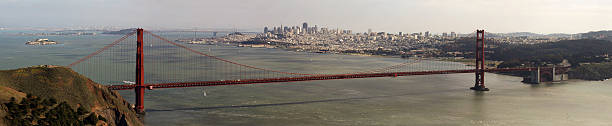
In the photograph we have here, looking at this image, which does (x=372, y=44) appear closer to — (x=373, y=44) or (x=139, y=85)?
(x=373, y=44)

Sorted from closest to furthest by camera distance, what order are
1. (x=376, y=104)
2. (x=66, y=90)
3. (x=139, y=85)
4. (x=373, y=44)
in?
(x=66, y=90), (x=139, y=85), (x=376, y=104), (x=373, y=44)

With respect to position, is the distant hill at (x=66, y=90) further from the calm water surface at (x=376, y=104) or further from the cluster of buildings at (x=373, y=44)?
the cluster of buildings at (x=373, y=44)

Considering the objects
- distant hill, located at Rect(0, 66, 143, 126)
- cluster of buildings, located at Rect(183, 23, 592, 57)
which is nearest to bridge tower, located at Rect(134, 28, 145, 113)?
distant hill, located at Rect(0, 66, 143, 126)

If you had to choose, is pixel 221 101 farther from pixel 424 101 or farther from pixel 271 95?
pixel 424 101

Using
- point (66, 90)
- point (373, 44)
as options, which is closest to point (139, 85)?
point (66, 90)

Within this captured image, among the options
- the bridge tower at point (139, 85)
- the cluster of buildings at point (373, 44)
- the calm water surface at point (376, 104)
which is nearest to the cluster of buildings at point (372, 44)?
the cluster of buildings at point (373, 44)

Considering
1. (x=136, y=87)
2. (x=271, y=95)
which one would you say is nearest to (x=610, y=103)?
(x=271, y=95)

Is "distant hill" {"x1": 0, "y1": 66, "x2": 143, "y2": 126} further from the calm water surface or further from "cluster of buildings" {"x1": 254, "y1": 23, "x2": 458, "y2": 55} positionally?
"cluster of buildings" {"x1": 254, "y1": 23, "x2": 458, "y2": 55}

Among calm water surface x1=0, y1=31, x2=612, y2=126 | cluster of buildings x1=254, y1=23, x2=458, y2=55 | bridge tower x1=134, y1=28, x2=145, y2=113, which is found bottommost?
calm water surface x1=0, y1=31, x2=612, y2=126
